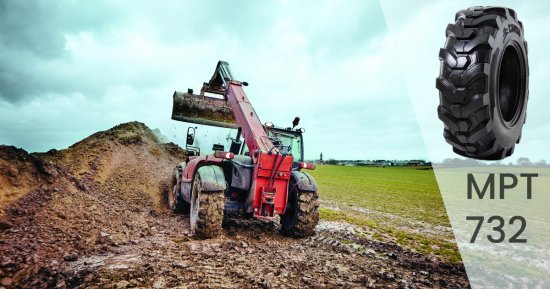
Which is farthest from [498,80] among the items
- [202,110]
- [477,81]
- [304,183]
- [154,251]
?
[202,110]

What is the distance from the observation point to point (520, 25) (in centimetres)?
379

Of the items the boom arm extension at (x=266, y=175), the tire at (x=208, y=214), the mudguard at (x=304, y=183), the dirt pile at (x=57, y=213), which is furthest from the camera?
the mudguard at (x=304, y=183)

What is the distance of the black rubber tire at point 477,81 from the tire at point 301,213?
14.0ft

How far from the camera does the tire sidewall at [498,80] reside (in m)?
3.30

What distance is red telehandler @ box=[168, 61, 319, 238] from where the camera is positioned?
6.81 metres

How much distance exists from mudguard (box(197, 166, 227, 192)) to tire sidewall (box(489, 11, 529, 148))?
4.78 meters

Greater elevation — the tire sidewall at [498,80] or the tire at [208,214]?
the tire sidewall at [498,80]

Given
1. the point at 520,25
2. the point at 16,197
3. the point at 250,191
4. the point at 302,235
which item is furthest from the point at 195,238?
the point at 520,25

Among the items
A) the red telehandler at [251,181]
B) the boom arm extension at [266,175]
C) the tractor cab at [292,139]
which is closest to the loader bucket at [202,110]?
the red telehandler at [251,181]

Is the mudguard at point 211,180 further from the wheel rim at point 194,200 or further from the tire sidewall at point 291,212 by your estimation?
the tire sidewall at point 291,212

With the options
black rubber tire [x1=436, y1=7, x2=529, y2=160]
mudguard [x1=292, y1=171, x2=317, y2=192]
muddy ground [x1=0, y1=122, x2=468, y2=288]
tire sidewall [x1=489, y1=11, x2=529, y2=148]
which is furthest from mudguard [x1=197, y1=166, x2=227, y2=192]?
tire sidewall [x1=489, y1=11, x2=529, y2=148]

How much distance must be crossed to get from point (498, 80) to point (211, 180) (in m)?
5.04

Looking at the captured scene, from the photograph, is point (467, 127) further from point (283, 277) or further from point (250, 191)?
point (250, 191)

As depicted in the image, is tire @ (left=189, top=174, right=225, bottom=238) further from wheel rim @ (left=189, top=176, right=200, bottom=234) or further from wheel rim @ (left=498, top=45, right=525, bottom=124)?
wheel rim @ (left=498, top=45, right=525, bottom=124)
